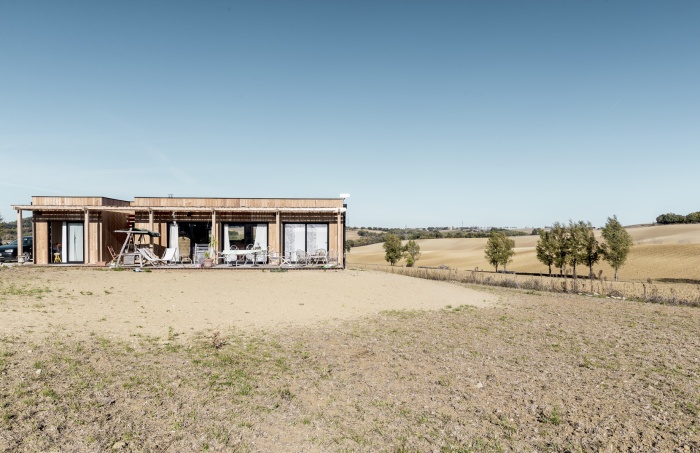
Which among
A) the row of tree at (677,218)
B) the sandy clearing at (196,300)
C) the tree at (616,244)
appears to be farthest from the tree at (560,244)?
the row of tree at (677,218)

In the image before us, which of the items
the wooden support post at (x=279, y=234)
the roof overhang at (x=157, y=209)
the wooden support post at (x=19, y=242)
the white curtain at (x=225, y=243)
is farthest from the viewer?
the white curtain at (x=225, y=243)

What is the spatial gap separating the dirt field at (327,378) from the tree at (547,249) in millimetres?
21506

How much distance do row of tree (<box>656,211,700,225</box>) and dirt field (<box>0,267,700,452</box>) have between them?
78596mm

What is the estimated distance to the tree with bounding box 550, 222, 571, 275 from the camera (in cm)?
3055

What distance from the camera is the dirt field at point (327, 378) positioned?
13.7ft

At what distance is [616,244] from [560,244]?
3.59m

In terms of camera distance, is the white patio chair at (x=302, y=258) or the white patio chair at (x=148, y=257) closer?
the white patio chair at (x=148, y=257)

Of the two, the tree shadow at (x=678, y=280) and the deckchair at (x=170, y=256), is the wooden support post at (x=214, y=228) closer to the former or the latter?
the deckchair at (x=170, y=256)

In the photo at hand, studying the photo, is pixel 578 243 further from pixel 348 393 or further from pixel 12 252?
pixel 12 252

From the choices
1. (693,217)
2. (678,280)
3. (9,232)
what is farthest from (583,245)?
(9,232)

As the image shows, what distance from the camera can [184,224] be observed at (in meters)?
20.5

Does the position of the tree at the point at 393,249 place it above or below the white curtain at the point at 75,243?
below

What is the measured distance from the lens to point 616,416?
476 centimetres

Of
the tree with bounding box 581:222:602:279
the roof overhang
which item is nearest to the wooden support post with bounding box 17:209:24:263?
the roof overhang
